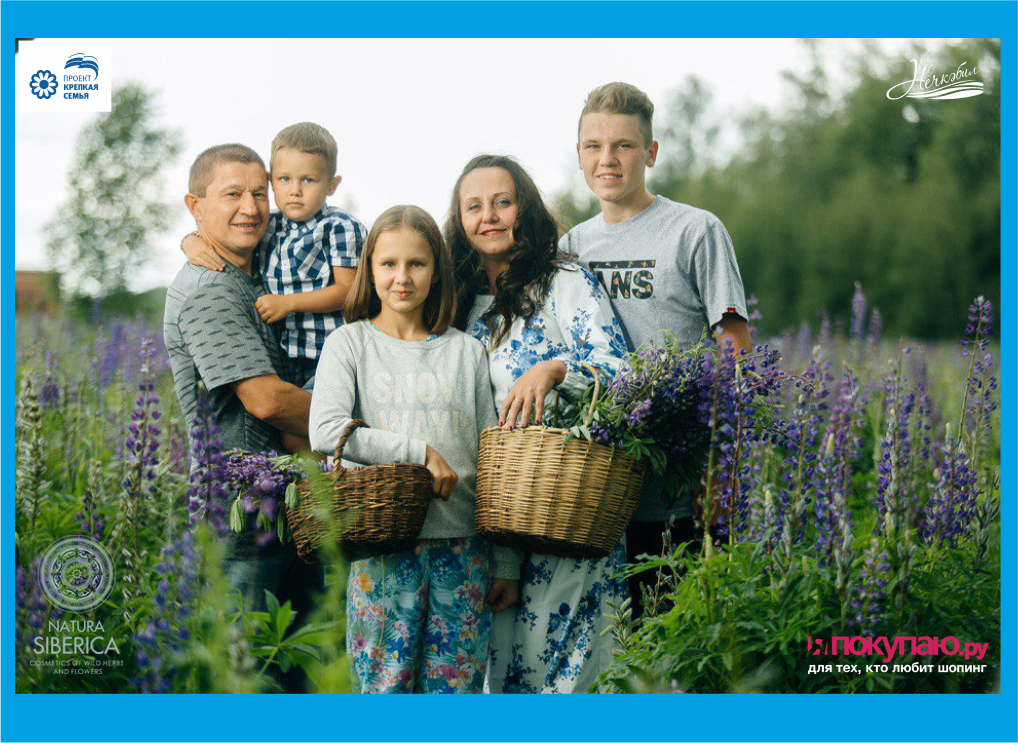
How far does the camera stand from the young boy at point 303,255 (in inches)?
142

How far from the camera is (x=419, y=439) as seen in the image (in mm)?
3312

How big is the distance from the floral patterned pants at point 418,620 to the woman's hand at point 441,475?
0.74 feet

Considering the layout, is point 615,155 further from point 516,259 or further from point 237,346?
point 237,346

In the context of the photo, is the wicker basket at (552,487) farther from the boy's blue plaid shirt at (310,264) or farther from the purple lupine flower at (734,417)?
the boy's blue plaid shirt at (310,264)

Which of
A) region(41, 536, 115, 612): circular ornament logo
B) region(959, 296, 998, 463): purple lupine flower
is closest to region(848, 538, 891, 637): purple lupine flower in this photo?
region(959, 296, 998, 463): purple lupine flower

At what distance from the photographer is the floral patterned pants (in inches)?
130

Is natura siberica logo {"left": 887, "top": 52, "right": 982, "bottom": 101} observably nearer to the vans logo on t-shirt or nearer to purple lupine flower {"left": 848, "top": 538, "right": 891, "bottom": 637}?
the vans logo on t-shirt

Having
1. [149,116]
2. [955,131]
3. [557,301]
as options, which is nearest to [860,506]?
[955,131]

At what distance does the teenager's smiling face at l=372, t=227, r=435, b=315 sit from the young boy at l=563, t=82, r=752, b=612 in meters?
0.69

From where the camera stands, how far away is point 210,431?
10.3 feet

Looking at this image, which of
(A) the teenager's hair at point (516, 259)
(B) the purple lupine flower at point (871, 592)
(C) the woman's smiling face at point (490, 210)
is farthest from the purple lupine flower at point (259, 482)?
(B) the purple lupine flower at point (871, 592)

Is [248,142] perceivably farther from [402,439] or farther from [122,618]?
[122,618]

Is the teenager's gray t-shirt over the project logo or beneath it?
beneath

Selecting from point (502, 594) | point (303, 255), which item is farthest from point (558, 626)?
point (303, 255)
